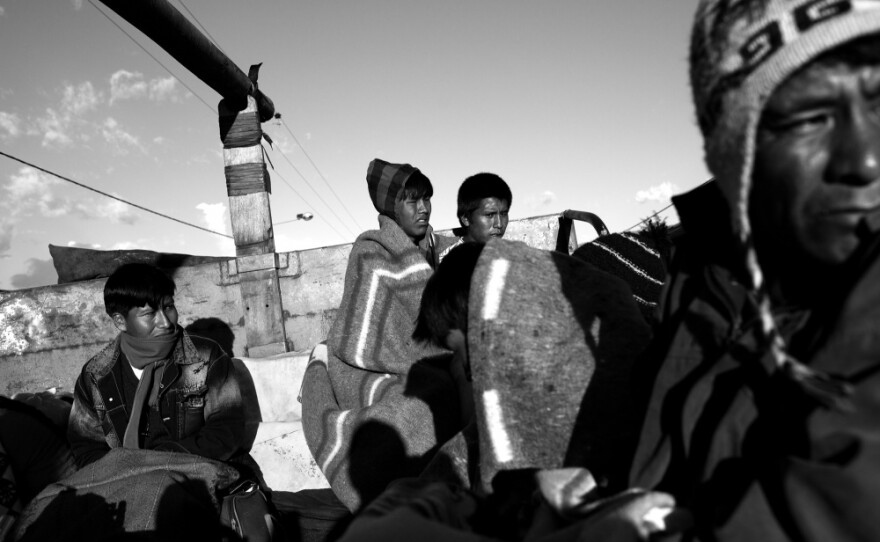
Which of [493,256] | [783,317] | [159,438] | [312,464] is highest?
[493,256]

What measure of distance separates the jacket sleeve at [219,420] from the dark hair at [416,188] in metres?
1.66

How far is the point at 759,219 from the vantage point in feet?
3.06

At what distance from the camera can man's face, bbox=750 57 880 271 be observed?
2.60ft

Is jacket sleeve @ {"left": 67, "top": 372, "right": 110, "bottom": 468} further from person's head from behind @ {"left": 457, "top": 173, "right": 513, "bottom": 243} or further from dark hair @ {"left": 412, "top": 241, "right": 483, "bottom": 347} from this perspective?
person's head from behind @ {"left": 457, "top": 173, "right": 513, "bottom": 243}

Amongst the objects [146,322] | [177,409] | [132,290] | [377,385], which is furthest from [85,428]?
[377,385]

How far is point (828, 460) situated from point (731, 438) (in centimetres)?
16

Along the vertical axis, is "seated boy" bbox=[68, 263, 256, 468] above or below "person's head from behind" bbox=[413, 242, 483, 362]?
below

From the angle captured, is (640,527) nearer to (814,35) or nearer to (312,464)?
(814,35)

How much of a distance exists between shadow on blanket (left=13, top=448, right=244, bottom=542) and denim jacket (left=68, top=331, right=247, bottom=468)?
0.33m

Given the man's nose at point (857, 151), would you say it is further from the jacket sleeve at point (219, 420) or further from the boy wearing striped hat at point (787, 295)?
the jacket sleeve at point (219, 420)

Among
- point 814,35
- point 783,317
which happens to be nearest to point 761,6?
point 814,35

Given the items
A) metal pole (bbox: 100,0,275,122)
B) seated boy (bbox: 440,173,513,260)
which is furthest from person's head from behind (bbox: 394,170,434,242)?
metal pole (bbox: 100,0,275,122)

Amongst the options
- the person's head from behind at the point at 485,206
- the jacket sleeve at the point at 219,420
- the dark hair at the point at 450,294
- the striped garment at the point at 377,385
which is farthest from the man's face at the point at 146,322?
the person's head from behind at the point at 485,206

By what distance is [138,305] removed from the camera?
321 cm
